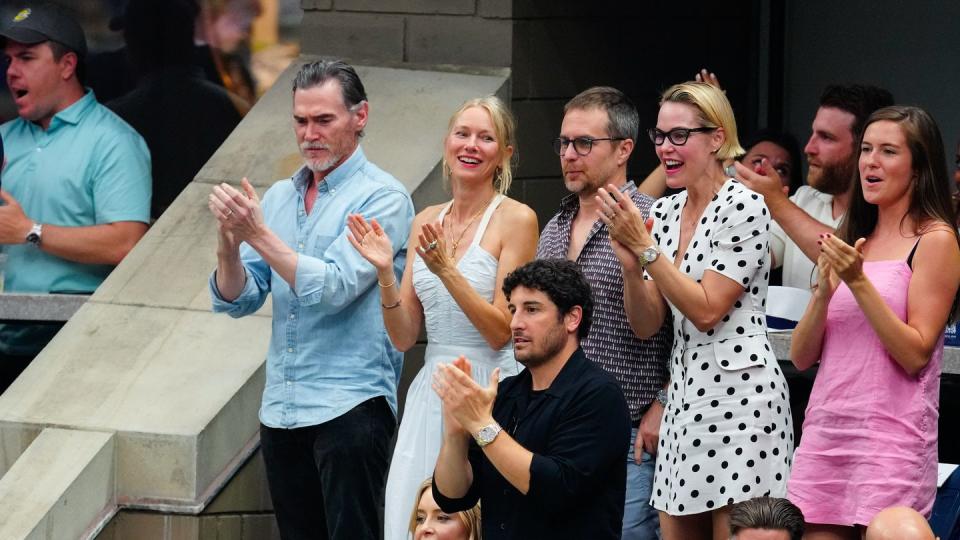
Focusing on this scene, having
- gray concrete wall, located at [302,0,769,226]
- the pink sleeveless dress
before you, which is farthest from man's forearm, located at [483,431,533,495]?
gray concrete wall, located at [302,0,769,226]


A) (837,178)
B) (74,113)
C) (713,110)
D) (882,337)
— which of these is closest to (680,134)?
(713,110)

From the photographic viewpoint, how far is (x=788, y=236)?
6980 mm

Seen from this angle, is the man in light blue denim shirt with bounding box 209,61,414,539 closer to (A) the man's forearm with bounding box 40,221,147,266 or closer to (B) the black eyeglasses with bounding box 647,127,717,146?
(B) the black eyeglasses with bounding box 647,127,717,146

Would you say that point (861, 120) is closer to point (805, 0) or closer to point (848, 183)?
point (848, 183)

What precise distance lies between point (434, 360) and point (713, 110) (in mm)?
1284

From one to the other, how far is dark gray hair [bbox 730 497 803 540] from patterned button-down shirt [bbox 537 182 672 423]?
891 mm

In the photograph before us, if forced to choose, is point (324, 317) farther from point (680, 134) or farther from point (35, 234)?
point (35, 234)

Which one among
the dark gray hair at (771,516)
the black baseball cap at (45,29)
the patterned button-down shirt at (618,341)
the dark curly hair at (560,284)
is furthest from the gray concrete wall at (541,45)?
the dark gray hair at (771,516)

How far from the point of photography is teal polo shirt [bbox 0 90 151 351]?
27.6 feet

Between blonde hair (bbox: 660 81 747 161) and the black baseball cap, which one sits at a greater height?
the black baseball cap

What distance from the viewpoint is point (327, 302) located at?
21.6ft

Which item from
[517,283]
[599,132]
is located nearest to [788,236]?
[599,132]

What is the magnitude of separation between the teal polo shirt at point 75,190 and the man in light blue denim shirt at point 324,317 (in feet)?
5.61

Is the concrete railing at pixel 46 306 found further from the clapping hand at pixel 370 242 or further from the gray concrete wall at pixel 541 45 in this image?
the clapping hand at pixel 370 242
